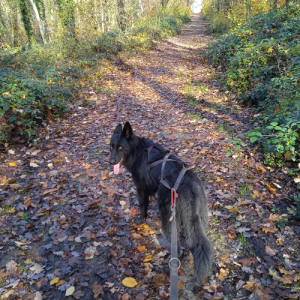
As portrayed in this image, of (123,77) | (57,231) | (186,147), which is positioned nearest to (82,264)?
(57,231)

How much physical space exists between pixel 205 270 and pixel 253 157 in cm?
339

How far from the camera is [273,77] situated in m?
6.98

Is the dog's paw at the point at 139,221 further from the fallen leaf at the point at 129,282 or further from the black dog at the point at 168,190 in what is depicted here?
the fallen leaf at the point at 129,282

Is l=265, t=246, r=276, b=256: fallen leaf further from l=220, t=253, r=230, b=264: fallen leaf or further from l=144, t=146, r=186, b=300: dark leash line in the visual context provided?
l=144, t=146, r=186, b=300: dark leash line

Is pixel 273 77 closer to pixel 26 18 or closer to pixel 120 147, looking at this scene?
pixel 120 147

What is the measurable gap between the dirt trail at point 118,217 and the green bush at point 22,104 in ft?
1.75

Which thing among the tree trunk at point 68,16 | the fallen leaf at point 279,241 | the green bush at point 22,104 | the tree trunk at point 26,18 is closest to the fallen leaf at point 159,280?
the fallen leaf at point 279,241

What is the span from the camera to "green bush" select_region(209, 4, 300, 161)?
427 centimetres

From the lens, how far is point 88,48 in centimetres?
1213

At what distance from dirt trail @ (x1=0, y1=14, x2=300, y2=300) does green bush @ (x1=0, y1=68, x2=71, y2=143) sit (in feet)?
1.75

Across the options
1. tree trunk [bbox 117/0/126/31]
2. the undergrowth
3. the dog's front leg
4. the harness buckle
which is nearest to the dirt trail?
the dog's front leg

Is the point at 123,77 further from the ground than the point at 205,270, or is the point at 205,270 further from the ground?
the point at 123,77

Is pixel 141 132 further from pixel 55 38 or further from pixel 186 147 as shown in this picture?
pixel 55 38

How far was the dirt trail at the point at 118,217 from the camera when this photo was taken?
9.30 ft
